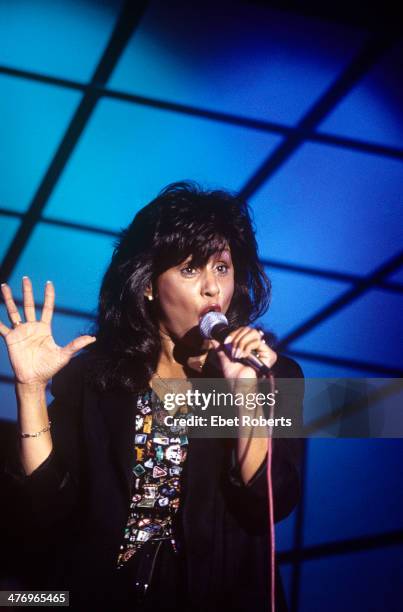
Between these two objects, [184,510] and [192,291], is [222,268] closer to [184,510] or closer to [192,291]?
[192,291]

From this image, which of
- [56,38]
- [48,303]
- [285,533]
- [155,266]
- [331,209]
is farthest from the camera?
[285,533]

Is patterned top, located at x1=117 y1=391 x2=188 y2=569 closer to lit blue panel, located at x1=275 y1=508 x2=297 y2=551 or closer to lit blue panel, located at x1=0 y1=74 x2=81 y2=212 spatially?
lit blue panel, located at x1=275 y1=508 x2=297 y2=551

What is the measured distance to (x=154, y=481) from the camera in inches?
64.1

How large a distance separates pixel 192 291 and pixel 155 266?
0.24 metres

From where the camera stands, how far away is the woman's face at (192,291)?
1723 mm

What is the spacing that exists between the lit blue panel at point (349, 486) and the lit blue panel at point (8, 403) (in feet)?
4.69

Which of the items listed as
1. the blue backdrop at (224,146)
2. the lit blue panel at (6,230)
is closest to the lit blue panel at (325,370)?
the blue backdrop at (224,146)

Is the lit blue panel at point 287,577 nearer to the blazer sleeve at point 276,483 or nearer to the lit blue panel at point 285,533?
the lit blue panel at point 285,533

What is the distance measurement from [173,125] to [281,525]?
6.42ft

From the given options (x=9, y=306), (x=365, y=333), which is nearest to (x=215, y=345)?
(x=9, y=306)

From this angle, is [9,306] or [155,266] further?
[155,266]

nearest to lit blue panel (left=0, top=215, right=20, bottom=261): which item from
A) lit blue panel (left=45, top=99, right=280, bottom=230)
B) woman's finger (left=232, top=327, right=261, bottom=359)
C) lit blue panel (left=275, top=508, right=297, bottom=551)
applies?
lit blue panel (left=45, top=99, right=280, bottom=230)

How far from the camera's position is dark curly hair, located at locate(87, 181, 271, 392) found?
1.83 metres

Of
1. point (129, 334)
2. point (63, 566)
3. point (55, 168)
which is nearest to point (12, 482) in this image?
point (63, 566)
